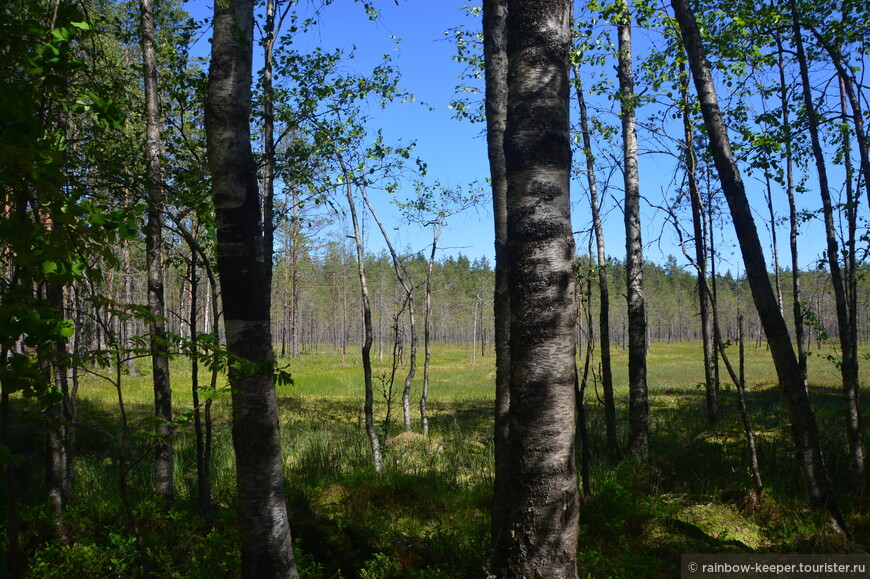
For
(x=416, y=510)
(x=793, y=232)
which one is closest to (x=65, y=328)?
(x=416, y=510)

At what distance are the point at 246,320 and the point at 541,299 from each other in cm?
173

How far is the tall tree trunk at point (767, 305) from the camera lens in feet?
15.8

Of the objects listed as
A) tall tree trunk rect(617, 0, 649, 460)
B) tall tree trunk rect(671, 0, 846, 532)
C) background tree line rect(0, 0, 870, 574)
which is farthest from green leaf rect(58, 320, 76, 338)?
tall tree trunk rect(617, 0, 649, 460)

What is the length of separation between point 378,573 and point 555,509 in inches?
77.1

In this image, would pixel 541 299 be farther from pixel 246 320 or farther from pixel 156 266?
pixel 156 266

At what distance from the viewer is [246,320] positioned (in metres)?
3.06

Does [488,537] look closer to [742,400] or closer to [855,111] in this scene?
[742,400]

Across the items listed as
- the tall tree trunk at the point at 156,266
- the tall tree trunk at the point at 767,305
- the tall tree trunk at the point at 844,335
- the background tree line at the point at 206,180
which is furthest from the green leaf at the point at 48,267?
the tall tree trunk at the point at 844,335

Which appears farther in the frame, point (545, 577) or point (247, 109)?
point (247, 109)

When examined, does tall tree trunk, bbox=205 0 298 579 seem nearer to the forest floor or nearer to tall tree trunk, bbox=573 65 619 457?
the forest floor

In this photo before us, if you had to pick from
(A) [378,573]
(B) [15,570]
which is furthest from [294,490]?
(B) [15,570]

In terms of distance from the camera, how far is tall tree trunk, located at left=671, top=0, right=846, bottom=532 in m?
4.82

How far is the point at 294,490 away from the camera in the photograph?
5805 millimetres

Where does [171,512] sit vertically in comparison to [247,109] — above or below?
below
